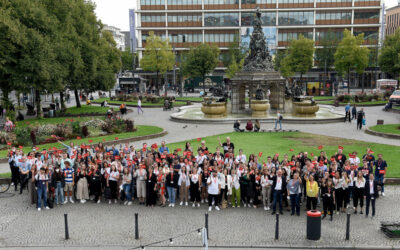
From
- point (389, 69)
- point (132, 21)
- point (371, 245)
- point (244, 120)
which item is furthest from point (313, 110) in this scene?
point (132, 21)

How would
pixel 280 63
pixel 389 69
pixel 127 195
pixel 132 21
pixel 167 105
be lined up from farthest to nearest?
pixel 132 21 → pixel 280 63 → pixel 389 69 → pixel 167 105 → pixel 127 195

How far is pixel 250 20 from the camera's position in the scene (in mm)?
86062

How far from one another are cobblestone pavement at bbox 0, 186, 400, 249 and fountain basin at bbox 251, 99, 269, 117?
20.9 metres

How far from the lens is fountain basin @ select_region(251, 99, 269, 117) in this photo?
1388 inches

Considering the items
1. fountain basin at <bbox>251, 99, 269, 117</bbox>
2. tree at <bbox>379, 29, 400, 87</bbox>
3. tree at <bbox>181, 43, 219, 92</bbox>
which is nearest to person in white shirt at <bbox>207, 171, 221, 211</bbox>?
fountain basin at <bbox>251, 99, 269, 117</bbox>

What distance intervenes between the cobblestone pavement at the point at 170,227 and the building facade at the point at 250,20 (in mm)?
71408

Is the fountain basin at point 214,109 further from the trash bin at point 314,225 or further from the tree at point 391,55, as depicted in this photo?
the tree at point 391,55

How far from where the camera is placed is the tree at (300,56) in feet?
221

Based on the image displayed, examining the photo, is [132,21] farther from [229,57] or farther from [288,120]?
[288,120]

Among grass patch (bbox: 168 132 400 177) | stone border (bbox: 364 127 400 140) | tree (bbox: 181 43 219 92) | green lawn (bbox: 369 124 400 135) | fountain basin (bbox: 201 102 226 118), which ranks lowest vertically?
grass patch (bbox: 168 132 400 177)

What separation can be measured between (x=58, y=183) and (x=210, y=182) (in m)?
→ 5.63

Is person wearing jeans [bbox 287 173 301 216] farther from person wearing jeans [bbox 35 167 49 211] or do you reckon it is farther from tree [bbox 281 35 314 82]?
tree [bbox 281 35 314 82]

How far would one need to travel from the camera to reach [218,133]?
2905 cm

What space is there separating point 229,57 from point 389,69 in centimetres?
3071
